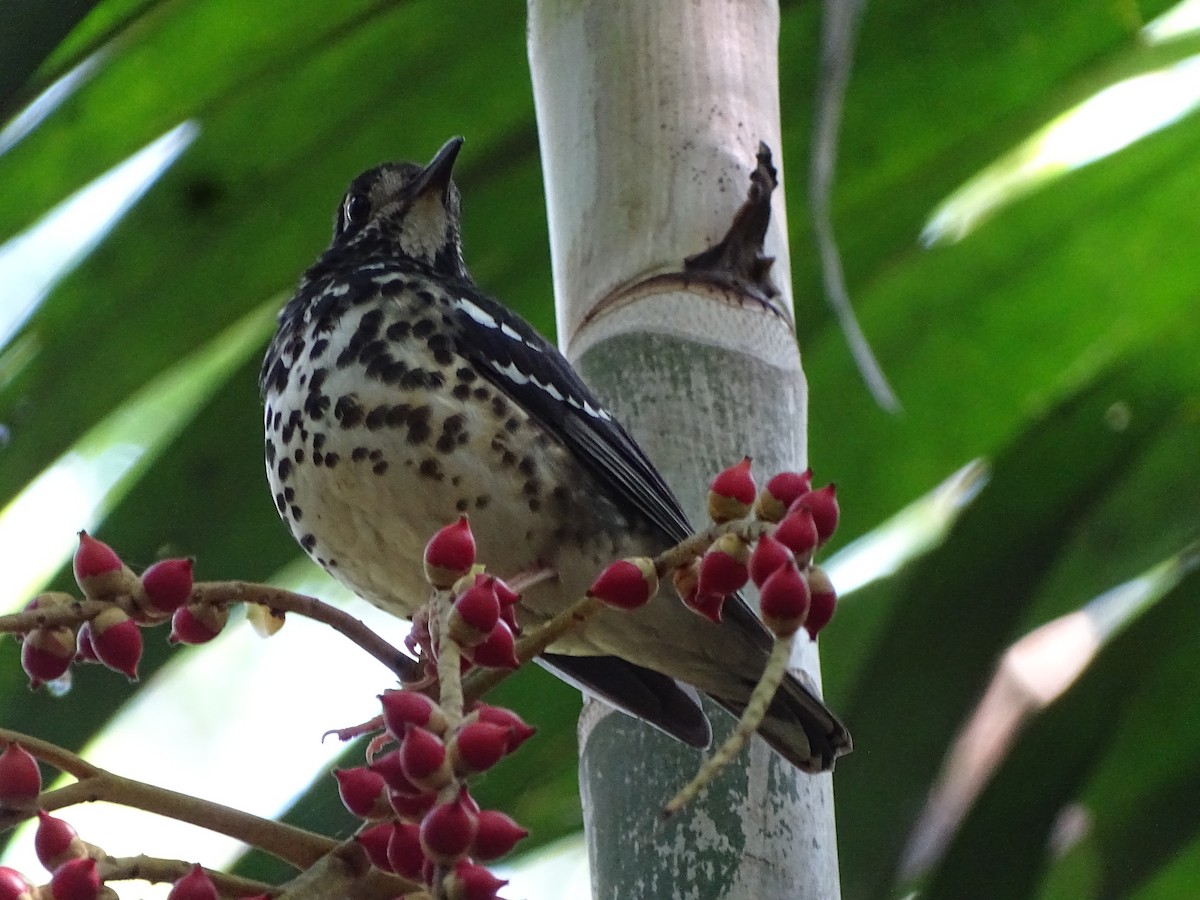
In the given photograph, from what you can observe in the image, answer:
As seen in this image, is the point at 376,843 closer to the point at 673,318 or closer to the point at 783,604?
the point at 783,604

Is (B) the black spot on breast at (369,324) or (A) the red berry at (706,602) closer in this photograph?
(A) the red berry at (706,602)

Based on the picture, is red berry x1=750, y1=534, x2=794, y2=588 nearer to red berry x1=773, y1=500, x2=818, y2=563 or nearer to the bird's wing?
red berry x1=773, y1=500, x2=818, y2=563

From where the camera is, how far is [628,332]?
130 cm

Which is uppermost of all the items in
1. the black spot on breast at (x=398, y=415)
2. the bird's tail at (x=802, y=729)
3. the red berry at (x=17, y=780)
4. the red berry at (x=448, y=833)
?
the red berry at (x=17, y=780)

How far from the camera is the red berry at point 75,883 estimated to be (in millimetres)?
814

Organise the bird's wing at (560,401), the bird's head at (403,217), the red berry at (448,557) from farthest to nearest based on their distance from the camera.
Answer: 1. the bird's head at (403,217)
2. the bird's wing at (560,401)
3. the red berry at (448,557)

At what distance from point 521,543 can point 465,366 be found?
19 cm

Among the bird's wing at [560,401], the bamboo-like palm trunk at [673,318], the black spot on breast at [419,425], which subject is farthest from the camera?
the black spot on breast at [419,425]

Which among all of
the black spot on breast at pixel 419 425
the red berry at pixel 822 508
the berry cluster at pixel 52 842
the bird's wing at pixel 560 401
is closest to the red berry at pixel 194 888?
the berry cluster at pixel 52 842

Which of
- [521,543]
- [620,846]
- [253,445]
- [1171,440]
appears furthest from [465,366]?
[1171,440]

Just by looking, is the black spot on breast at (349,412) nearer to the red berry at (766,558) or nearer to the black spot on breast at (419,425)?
the black spot on breast at (419,425)

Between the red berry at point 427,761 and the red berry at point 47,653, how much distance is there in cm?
27

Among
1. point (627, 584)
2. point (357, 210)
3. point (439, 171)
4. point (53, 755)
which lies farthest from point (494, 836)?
point (357, 210)

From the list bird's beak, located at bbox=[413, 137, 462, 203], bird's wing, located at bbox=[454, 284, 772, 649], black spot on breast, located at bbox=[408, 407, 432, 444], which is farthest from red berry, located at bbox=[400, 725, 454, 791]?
bird's beak, located at bbox=[413, 137, 462, 203]
